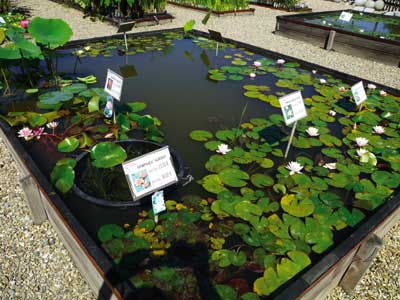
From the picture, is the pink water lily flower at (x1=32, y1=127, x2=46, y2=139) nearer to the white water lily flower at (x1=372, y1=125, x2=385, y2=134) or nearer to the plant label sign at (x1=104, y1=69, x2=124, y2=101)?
the plant label sign at (x1=104, y1=69, x2=124, y2=101)

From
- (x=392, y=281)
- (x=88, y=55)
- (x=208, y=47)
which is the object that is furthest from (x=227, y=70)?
(x=392, y=281)

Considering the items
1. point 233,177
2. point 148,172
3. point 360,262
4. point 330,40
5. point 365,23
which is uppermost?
point 365,23

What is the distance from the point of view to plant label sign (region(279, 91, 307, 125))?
2119 millimetres

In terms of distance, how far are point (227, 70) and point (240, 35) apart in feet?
10.9

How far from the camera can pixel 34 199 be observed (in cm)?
200

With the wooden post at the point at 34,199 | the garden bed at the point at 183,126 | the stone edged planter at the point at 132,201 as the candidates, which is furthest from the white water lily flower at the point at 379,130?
the wooden post at the point at 34,199

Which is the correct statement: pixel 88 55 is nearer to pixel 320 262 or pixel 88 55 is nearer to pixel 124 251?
pixel 124 251

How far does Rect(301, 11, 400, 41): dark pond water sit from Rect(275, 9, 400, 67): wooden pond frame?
100 centimetres

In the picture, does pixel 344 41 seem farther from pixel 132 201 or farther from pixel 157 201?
pixel 157 201

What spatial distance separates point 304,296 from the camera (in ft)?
4.73

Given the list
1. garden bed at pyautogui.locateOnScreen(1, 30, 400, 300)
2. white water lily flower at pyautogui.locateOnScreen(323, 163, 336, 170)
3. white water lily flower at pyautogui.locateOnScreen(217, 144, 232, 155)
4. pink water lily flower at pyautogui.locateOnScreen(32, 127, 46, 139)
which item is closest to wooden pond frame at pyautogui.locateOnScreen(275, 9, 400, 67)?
garden bed at pyautogui.locateOnScreen(1, 30, 400, 300)

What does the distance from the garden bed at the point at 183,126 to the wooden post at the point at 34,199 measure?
0.02 m

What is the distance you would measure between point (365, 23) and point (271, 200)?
8.20 meters

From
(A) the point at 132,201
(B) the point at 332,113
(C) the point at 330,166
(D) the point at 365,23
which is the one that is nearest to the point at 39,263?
(A) the point at 132,201
